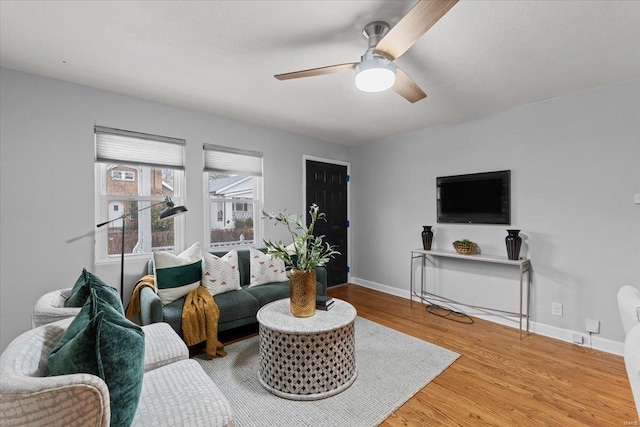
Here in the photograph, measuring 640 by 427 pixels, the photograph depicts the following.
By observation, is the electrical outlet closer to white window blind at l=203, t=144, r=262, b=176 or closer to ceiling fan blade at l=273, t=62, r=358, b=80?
ceiling fan blade at l=273, t=62, r=358, b=80

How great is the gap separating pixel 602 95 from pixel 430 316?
9.37 ft

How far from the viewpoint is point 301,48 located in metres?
2.13

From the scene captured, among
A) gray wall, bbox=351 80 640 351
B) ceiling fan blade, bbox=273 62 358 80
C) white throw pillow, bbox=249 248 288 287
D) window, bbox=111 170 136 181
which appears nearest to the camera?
ceiling fan blade, bbox=273 62 358 80

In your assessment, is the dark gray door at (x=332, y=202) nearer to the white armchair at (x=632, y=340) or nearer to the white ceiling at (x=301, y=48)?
the white ceiling at (x=301, y=48)

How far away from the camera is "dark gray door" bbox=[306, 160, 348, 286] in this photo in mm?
4738

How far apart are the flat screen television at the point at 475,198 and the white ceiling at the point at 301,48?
87 cm

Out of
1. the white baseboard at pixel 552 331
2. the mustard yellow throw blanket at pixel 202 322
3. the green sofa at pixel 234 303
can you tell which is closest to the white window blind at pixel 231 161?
the green sofa at pixel 234 303

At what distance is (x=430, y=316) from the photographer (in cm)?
Answer: 365

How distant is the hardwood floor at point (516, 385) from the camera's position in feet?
6.13

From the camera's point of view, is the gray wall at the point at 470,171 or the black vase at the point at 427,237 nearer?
the gray wall at the point at 470,171

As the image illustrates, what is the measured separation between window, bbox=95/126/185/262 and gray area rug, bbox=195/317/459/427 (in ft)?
4.81

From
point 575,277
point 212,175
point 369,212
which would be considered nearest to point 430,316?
point 575,277

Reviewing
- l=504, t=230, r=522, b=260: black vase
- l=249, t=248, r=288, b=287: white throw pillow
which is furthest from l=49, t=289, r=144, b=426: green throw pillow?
l=504, t=230, r=522, b=260: black vase

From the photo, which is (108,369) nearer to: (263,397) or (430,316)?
(263,397)
